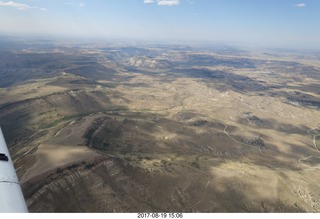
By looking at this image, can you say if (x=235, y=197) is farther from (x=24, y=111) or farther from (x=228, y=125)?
(x=24, y=111)

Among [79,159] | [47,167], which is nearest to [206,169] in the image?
[79,159]

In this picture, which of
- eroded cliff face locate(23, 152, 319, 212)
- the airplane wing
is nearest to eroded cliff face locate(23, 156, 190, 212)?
eroded cliff face locate(23, 152, 319, 212)

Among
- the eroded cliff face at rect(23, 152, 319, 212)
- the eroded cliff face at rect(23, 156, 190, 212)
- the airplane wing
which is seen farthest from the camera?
the eroded cliff face at rect(23, 152, 319, 212)

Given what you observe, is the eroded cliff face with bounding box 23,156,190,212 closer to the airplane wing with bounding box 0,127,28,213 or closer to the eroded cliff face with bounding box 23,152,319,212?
the eroded cliff face with bounding box 23,152,319,212

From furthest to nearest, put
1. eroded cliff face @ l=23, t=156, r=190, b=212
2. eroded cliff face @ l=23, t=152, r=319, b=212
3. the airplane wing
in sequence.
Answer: eroded cliff face @ l=23, t=152, r=319, b=212, eroded cliff face @ l=23, t=156, r=190, b=212, the airplane wing

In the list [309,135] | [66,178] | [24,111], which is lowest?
[309,135]

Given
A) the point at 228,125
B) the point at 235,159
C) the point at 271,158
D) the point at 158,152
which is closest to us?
the point at 158,152

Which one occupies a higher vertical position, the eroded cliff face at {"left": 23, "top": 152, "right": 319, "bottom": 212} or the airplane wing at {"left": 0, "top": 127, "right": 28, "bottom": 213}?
the airplane wing at {"left": 0, "top": 127, "right": 28, "bottom": 213}

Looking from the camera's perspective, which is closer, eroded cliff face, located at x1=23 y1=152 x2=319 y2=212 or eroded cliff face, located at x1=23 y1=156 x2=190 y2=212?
eroded cliff face, located at x1=23 y1=156 x2=190 y2=212
